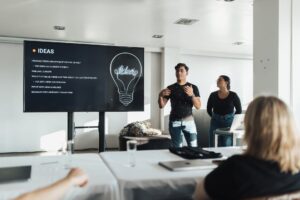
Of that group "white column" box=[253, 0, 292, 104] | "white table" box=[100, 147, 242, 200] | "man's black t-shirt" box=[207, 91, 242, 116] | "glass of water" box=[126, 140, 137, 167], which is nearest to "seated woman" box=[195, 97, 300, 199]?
"white table" box=[100, 147, 242, 200]

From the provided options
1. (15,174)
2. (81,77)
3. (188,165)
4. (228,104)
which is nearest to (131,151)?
(188,165)

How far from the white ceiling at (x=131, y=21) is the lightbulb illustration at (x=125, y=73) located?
3.89 feet

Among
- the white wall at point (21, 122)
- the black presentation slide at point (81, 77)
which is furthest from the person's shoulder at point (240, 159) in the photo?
the white wall at point (21, 122)

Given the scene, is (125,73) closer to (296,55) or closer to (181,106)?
(181,106)

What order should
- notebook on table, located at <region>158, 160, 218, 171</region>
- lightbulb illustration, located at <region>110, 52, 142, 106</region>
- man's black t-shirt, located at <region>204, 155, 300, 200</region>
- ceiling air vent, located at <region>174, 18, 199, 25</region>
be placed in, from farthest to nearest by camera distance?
ceiling air vent, located at <region>174, 18, 199, 25</region>
lightbulb illustration, located at <region>110, 52, 142, 106</region>
notebook on table, located at <region>158, 160, 218, 171</region>
man's black t-shirt, located at <region>204, 155, 300, 200</region>

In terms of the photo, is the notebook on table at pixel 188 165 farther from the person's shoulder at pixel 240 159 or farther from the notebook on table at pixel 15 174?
the notebook on table at pixel 15 174

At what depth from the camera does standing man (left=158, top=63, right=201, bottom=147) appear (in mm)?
3209

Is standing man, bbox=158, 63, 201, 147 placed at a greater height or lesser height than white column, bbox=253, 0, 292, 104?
lesser

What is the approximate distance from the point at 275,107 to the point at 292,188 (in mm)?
323

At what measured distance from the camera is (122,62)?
281 centimetres

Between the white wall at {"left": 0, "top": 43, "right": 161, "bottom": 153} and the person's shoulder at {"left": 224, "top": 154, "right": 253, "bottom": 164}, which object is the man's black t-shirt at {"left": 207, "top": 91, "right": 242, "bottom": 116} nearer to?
the person's shoulder at {"left": 224, "top": 154, "right": 253, "bottom": 164}

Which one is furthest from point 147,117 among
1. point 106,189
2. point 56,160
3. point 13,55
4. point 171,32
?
point 106,189

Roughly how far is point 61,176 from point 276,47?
2.49 metres

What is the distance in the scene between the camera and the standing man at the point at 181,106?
3.21 m
